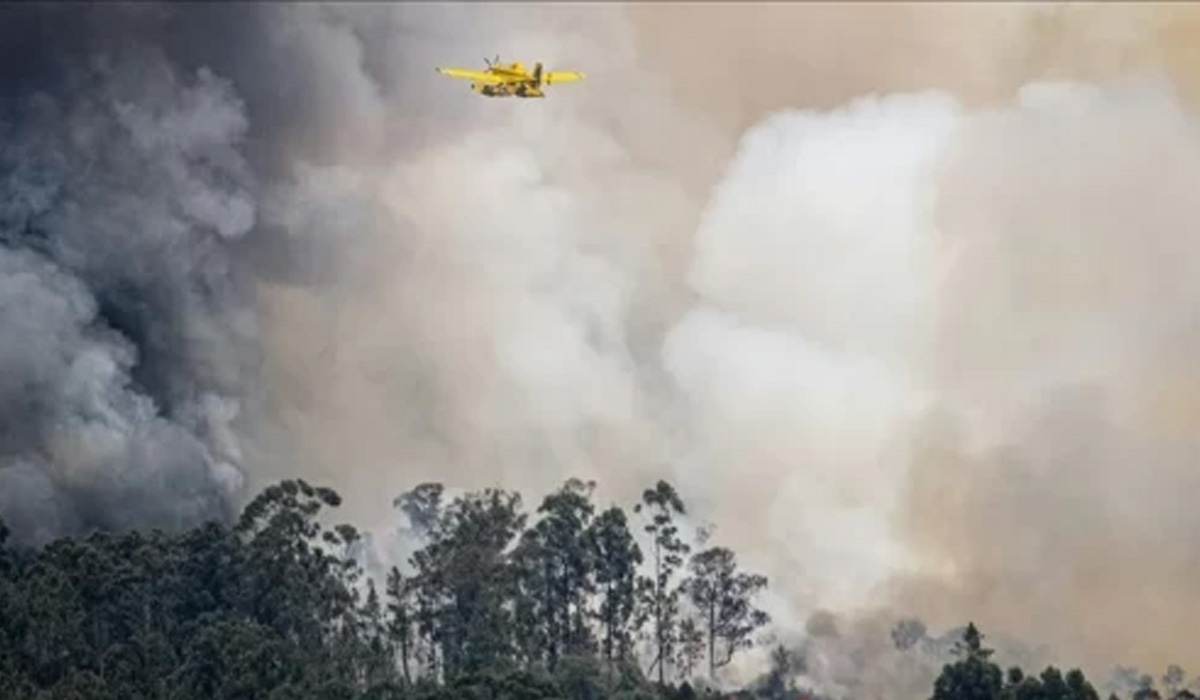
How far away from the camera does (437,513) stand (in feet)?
619

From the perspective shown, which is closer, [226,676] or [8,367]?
[226,676]

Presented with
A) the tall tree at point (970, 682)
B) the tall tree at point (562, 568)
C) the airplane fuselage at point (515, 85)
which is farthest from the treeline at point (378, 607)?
the airplane fuselage at point (515, 85)

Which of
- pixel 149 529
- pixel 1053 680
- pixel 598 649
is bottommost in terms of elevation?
pixel 1053 680

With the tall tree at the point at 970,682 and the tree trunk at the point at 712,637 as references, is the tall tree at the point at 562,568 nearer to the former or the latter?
the tree trunk at the point at 712,637

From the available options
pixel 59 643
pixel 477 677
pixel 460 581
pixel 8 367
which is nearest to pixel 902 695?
pixel 460 581

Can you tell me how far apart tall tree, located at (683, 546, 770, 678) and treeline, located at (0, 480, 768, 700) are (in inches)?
5.9

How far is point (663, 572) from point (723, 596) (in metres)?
5.39

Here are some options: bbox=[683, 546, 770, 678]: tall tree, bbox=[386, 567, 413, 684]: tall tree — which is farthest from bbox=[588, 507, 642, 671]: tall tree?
bbox=[386, 567, 413, 684]: tall tree

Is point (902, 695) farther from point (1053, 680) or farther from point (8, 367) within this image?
point (8, 367)

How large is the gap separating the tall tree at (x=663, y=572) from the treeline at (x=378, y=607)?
0.61 ft

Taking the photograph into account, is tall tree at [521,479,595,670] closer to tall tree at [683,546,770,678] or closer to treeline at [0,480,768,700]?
treeline at [0,480,768,700]

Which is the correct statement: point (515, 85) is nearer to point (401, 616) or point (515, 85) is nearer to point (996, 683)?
point (401, 616)

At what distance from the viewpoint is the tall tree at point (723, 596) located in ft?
562

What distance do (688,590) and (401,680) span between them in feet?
99.2
